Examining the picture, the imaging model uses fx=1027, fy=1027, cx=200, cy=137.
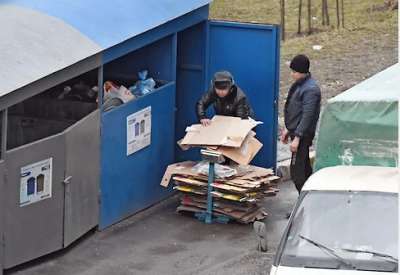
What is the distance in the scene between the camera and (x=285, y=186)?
13539mm

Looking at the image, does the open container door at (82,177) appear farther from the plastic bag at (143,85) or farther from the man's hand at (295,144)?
the man's hand at (295,144)

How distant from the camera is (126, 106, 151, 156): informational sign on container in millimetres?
11711

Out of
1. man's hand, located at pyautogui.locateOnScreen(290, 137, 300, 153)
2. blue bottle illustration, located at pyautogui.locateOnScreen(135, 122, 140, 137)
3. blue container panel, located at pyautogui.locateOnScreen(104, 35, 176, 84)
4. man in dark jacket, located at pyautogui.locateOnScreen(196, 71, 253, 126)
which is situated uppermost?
blue container panel, located at pyautogui.locateOnScreen(104, 35, 176, 84)

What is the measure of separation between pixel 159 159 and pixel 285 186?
1958 millimetres

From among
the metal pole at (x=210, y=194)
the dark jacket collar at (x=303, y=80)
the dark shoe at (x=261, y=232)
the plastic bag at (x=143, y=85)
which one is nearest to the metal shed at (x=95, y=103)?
the plastic bag at (x=143, y=85)

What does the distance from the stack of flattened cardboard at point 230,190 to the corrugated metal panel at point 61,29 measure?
1774 mm

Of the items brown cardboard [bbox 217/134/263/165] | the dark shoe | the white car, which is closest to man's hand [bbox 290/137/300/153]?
brown cardboard [bbox 217/134/263/165]

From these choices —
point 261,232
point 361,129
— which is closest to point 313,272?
point 261,232

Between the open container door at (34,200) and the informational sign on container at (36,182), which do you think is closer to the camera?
the open container door at (34,200)

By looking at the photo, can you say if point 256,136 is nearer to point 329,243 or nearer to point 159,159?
point 159,159

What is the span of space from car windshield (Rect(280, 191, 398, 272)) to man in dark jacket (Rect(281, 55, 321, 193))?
348 cm

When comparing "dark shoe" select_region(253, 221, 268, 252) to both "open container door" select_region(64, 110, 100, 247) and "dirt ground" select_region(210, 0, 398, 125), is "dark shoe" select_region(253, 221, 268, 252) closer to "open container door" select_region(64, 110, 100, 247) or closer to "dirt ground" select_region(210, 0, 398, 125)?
"open container door" select_region(64, 110, 100, 247)

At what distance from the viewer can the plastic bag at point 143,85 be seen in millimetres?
12195

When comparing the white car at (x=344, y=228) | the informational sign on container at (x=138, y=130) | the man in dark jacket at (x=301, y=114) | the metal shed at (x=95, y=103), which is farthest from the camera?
the informational sign on container at (x=138, y=130)
